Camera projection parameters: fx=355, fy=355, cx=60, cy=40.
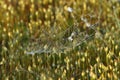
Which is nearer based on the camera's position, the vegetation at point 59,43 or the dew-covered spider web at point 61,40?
the vegetation at point 59,43

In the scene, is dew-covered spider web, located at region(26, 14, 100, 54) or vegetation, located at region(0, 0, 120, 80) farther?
dew-covered spider web, located at region(26, 14, 100, 54)

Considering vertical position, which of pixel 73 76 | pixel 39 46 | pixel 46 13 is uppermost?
pixel 46 13

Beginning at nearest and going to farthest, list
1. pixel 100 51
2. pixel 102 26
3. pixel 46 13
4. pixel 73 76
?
pixel 73 76 < pixel 100 51 < pixel 102 26 < pixel 46 13

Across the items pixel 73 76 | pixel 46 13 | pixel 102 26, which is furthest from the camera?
pixel 46 13

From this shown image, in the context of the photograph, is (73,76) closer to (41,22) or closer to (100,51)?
(100,51)

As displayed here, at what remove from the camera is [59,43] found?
4797 millimetres

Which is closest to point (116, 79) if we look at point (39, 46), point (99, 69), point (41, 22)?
point (99, 69)

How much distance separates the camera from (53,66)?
4.50m

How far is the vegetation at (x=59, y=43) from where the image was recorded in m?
4.34

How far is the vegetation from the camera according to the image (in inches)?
171

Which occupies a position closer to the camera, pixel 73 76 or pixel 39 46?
pixel 73 76


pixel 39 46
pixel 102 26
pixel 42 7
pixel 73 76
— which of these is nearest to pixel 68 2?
pixel 42 7

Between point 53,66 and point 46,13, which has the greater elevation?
point 46,13

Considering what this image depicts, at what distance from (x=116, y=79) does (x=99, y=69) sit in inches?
10.9
